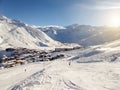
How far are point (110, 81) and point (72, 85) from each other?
5.36m

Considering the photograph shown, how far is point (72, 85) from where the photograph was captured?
3061cm

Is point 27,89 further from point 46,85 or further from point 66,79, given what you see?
point 66,79

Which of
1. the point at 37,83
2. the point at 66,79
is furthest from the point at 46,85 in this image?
the point at 66,79

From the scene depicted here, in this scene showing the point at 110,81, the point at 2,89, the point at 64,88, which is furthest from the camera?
the point at 2,89

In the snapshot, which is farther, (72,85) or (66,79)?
(66,79)

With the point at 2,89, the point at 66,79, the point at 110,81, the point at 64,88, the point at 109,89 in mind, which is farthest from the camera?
the point at 2,89

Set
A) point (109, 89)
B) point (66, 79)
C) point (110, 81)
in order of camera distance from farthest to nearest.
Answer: point (66, 79) → point (110, 81) → point (109, 89)

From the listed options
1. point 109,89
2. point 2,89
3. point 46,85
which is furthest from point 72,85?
point 2,89

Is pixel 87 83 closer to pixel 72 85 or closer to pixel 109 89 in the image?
pixel 72 85

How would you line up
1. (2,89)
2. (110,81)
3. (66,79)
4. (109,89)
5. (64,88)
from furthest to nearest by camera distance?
(2,89) → (66,79) → (110,81) → (64,88) → (109,89)

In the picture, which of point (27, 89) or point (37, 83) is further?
point (37, 83)

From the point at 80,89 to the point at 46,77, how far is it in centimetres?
1016

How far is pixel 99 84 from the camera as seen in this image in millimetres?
30047

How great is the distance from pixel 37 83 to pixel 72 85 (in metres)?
5.45
